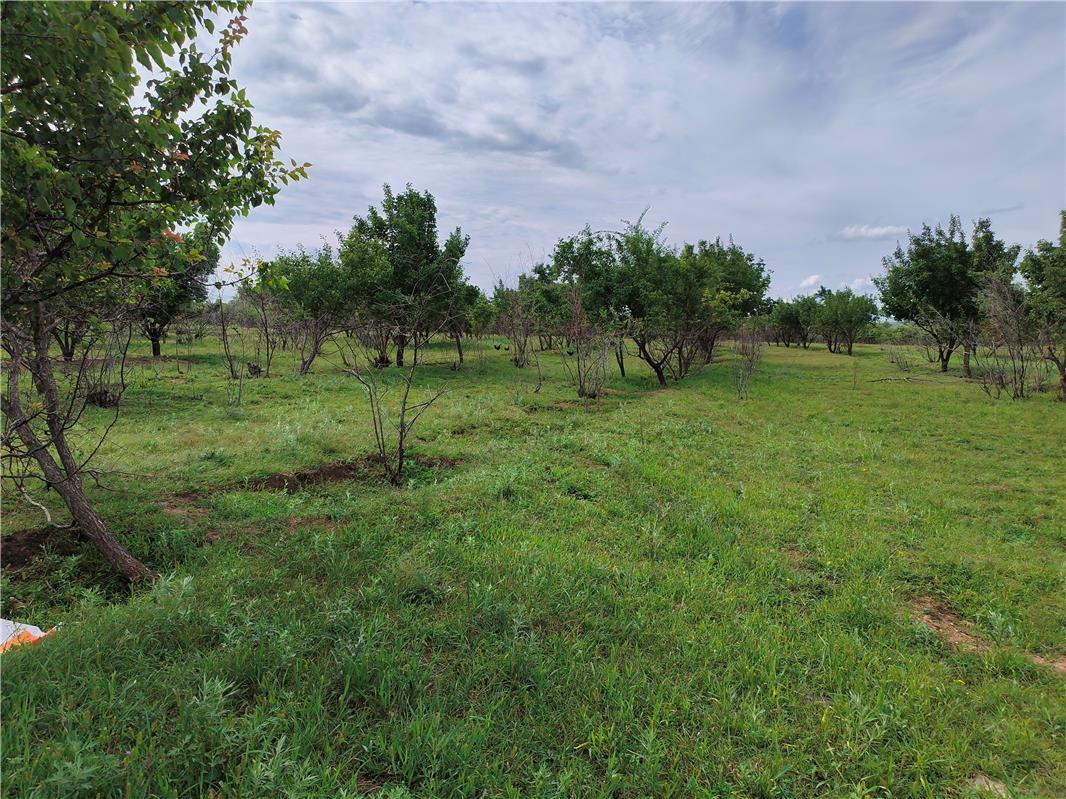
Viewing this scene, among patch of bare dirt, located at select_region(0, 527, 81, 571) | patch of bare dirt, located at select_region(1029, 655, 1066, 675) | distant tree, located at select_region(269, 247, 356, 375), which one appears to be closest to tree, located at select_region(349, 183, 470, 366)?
distant tree, located at select_region(269, 247, 356, 375)

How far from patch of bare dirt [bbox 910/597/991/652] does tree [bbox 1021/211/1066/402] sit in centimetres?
1608

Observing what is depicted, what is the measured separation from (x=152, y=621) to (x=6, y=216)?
2.60 m

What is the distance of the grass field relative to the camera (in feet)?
7.88

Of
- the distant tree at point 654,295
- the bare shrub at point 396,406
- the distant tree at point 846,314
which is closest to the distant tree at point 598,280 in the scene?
the distant tree at point 654,295

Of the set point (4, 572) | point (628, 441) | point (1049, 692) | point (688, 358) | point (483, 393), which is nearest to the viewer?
point (1049, 692)

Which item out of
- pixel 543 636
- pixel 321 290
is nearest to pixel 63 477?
pixel 543 636

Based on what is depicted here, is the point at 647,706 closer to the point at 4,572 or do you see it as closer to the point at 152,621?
the point at 152,621

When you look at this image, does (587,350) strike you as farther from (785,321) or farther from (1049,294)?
(785,321)

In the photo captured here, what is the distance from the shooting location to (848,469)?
852cm

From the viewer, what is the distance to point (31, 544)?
→ 4391mm

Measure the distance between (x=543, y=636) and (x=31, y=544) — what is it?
4855 mm

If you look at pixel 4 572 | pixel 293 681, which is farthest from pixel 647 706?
pixel 4 572

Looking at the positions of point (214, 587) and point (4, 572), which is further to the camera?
point (4, 572)

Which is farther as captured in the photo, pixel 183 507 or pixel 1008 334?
pixel 1008 334
